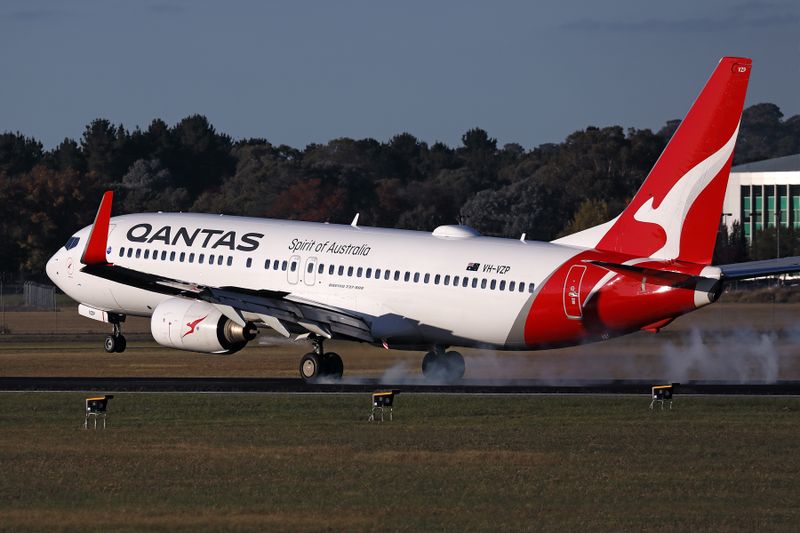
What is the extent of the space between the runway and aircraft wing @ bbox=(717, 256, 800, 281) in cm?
309

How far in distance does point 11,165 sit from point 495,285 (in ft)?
523

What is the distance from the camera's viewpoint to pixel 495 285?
45.4 m

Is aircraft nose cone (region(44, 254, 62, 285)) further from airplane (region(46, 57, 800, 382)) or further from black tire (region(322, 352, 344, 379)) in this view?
black tire (region(322, 352, 344, 379))

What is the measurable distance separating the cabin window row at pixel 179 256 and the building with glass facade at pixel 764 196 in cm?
10587

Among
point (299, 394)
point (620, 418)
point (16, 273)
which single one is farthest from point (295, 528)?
point (16, 273)

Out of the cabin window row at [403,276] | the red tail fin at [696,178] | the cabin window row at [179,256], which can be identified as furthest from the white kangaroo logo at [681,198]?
the cabin window row at [179,256]

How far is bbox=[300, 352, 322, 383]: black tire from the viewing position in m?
47.4

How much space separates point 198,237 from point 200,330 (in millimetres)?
5781

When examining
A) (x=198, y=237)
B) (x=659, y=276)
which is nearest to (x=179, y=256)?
(x=198, y=237)

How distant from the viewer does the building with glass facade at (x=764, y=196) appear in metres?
152

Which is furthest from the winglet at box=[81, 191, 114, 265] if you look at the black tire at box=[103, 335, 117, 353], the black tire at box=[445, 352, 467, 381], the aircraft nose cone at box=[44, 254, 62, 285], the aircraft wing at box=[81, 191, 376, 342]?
the black tire at box=[445, 352, 467, 381]

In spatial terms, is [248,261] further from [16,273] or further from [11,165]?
[11,165]

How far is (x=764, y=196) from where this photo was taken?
504ft

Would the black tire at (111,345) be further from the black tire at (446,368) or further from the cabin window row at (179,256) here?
the black tire at (446,368)
